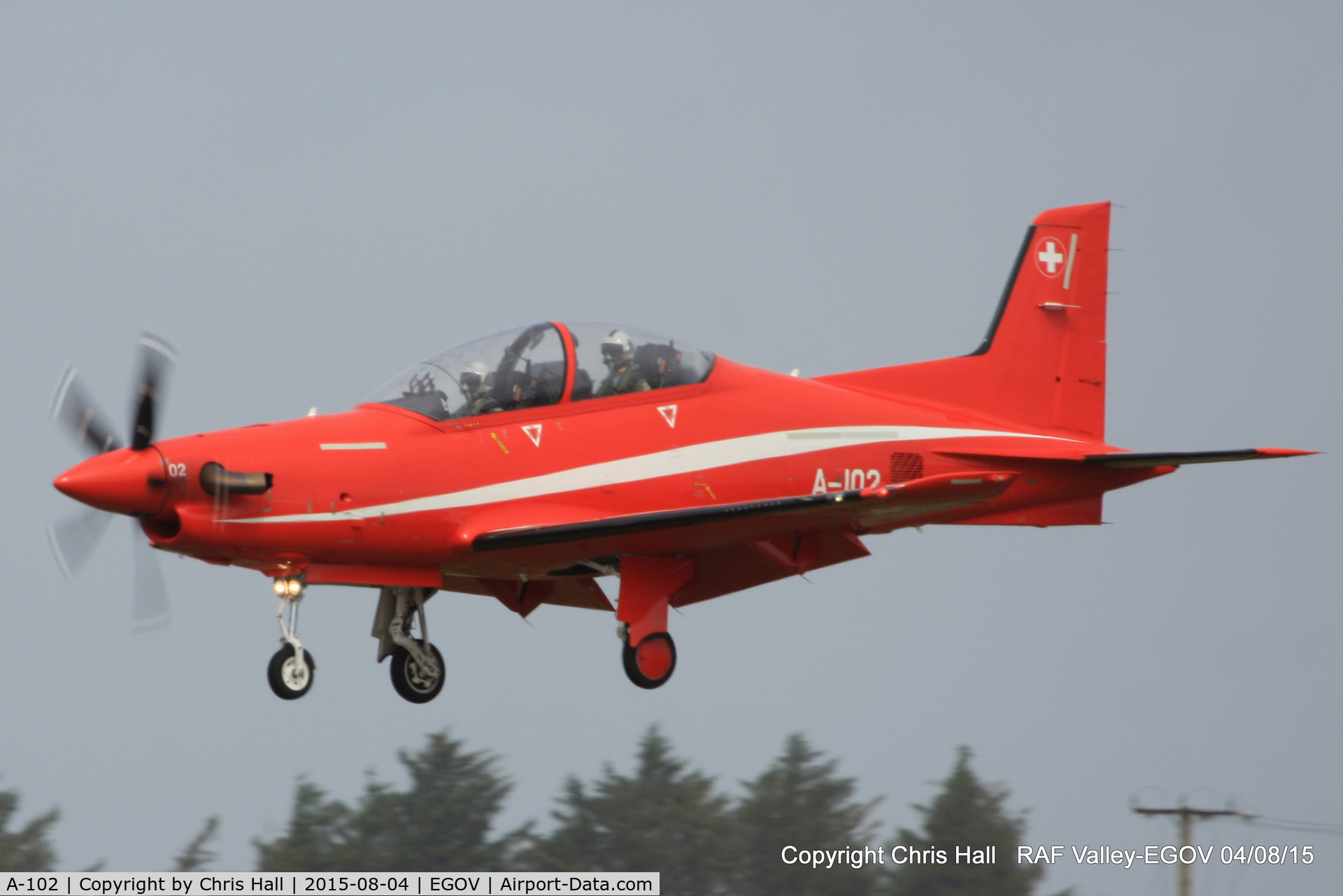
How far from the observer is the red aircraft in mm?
13500

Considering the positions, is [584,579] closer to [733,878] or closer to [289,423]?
[289,423]

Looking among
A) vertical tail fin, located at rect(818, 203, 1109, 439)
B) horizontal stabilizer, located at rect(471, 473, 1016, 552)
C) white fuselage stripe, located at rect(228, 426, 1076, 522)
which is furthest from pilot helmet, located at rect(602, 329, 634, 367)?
vertical tail fin, located at rect(818, 203, 1109, 439)

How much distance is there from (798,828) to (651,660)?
35.1m

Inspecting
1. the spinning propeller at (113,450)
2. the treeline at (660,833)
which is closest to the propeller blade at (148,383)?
the spinning propeller at (113,450)

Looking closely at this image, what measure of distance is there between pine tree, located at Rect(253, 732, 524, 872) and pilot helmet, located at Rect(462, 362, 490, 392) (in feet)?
114

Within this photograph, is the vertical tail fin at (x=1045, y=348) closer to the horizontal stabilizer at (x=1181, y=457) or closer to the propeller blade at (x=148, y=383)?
the horizontal stabilizer at (x=1181, y=457)

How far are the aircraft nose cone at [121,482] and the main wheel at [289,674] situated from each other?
172cm

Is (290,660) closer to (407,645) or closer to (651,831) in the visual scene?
(407,645)

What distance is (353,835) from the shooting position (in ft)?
165

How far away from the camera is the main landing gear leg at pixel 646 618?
1550 centimetres

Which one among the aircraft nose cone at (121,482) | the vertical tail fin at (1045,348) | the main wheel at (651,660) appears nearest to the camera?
the aircraft nose cone at (121,482)

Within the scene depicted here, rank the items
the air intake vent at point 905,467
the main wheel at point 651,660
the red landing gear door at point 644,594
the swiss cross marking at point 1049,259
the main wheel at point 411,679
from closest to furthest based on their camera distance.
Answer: the main wheel at point 651,660 < the red landing gear door at point 644,594 < the main wheel at point 411,679 < the air intake vent at point 905,467 < the swiss cross marking at point 1049,259
